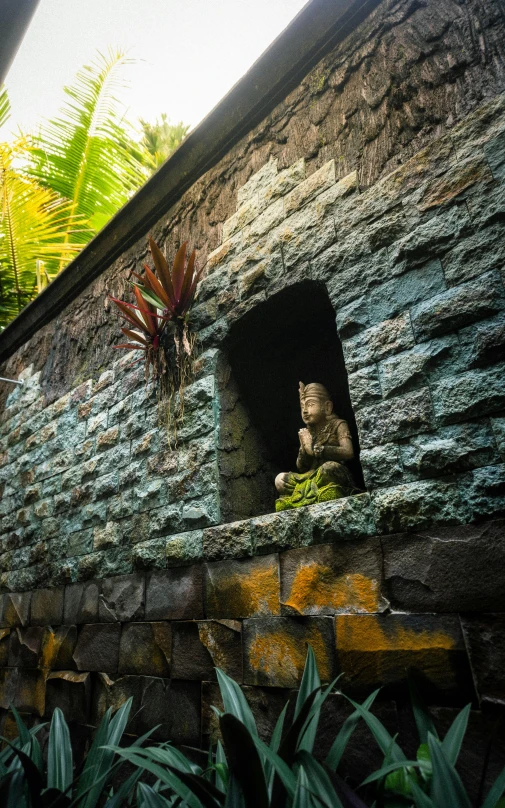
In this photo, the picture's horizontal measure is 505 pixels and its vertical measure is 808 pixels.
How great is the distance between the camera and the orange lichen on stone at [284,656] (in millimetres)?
1988

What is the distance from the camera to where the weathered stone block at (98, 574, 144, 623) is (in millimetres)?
2893

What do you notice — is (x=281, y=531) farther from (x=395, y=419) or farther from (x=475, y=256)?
(x=475, y=256)

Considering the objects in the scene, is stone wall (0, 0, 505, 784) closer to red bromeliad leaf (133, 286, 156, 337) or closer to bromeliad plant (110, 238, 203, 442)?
bromeliad plant (110, 238, 203, 442)

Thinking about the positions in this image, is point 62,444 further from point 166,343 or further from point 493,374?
point 493,374

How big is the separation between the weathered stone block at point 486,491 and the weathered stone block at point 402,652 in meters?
0.37

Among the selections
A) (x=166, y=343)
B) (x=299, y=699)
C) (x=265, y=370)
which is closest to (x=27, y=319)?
(x=166, y=343)

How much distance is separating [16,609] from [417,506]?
346cm

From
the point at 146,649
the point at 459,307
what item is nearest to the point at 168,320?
the point at 459,307

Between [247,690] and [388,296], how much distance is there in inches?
72.8

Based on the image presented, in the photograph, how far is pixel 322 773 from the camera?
4.25 feet

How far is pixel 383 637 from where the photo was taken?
182 centimetres

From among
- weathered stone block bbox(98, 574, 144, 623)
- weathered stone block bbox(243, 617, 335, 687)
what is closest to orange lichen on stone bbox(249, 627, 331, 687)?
weathered stone block bbox(243, 617, 335, 687)

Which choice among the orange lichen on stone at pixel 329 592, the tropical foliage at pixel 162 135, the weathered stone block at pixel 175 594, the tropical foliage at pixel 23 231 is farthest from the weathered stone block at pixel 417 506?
the tropical foliage at pixel 162 135

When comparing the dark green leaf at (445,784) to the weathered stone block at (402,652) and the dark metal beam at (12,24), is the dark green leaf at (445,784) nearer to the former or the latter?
the weathered stone block at (402,652)
